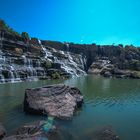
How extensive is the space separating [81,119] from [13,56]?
138 feet

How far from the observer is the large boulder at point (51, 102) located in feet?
52.0

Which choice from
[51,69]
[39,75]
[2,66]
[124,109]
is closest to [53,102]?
[124,109]

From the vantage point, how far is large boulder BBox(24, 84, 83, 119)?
15852 millimetres

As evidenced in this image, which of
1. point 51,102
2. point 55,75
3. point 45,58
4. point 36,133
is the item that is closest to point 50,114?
point 51,102

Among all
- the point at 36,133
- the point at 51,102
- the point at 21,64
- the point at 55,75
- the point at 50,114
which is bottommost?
the point at 50,114

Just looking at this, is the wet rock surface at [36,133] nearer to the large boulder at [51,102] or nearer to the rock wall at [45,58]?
the large boulder at [51,102]

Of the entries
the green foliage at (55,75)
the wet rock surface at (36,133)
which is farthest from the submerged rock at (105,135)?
the green foliage at (55,75)

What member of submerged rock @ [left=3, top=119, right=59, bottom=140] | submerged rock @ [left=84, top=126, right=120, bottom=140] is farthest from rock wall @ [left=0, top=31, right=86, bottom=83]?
submerged rock @ [left=84, top=126, right=120, bottom=140]

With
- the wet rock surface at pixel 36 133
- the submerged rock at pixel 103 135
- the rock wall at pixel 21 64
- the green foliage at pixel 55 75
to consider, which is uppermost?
the rock wall at pixel 21 64

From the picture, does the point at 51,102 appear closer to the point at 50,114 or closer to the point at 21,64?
the point at 50,114

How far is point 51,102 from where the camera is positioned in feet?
56.4

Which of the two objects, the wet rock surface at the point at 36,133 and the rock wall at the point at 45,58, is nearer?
the wet rock surface at the point at 36,133

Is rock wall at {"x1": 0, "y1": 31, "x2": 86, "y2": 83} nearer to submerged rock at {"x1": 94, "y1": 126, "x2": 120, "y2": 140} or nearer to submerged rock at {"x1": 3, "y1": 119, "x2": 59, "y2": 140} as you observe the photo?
submerged rock at {"x1": 3, "y1": 119, "x2": 59, "y2": 140}

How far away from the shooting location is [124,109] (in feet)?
64.5
